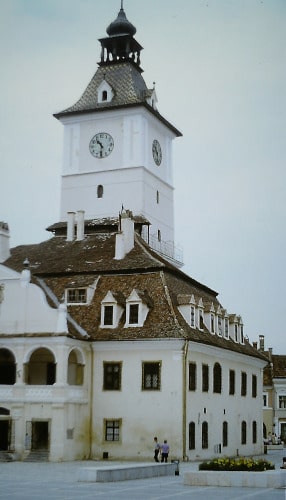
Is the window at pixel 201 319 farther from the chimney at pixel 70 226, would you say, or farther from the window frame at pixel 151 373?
the chimney at pixel 70 226

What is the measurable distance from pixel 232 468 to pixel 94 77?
47.3 meters

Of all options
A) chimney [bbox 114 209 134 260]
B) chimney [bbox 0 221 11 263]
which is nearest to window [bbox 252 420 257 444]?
chimney [bbox 114 209 134 260]

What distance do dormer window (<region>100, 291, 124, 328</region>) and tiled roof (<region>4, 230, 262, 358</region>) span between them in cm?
34

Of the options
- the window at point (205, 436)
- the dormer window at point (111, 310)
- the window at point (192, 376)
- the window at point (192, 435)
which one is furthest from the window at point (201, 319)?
the window at point (192, 435)

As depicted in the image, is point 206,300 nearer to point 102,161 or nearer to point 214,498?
point 102,161

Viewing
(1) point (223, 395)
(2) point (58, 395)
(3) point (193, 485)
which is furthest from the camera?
(1) point (223, 395)

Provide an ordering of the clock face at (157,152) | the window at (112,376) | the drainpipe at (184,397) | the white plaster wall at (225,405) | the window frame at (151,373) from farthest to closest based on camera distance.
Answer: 1. the clock face at (157,152)
2. the white plaster wall at (225,405)
3. the window at (112,376)
4. the window frame at (151,373)
5. the drainpipe at (184,397)

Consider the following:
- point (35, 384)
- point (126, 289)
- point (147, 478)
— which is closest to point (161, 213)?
point (126, 289)

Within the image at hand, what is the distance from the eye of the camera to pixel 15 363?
50594 millimetres

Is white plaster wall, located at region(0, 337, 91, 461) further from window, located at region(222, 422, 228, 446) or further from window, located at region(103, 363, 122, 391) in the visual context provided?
→ window, located at region(222, 422, 228, 446)

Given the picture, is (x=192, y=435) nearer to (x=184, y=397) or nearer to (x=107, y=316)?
(x=184, y=397)

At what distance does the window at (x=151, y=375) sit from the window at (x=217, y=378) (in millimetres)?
6917

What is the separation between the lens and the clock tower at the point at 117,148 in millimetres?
68375

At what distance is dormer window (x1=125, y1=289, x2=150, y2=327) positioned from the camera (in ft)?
171
